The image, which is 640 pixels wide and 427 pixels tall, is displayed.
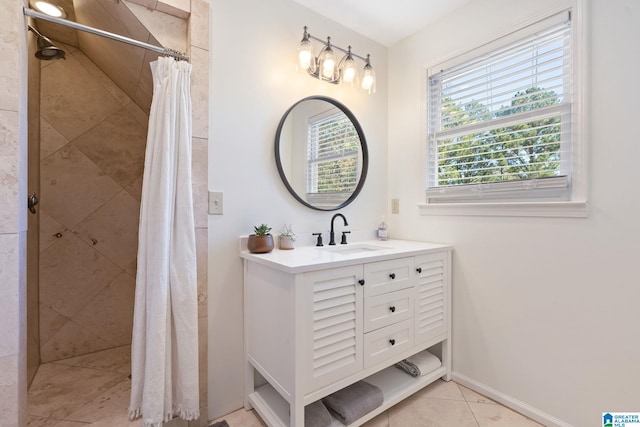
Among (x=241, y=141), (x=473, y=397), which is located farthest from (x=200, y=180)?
(x=473, y=397)

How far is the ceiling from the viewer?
74.0 inches

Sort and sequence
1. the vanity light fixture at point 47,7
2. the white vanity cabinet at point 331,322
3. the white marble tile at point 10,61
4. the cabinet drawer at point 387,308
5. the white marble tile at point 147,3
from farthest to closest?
the vanity light fixture at point 47,7
the cabinet drawer at point 387,308
the white marble tile at point 147,3
the white vanity cabinet at point 331,322
the white marble tile at point 10,61

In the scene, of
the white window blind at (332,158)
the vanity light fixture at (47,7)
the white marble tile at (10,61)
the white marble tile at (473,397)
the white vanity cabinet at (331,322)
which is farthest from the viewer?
the white window blind at (332,158)

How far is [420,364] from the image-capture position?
1850mm

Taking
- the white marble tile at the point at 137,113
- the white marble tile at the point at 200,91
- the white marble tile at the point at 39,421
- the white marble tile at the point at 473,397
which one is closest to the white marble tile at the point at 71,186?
the white marble tile at the point at 137,113

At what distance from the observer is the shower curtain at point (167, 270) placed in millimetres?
1303

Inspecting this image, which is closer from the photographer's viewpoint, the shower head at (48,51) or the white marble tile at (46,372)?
the shower head at (48,51)

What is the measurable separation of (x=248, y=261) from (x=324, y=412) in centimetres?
84

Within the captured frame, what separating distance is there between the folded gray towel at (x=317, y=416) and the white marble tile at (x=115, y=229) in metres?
1.91

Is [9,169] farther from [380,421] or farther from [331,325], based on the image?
[380,421]

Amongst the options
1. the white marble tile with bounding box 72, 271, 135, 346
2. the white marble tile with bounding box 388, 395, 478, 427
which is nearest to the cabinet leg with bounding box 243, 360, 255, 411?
the white marble tile with bounding box 388, 395, 478, 427

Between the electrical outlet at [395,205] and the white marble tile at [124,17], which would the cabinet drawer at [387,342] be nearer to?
the electrical outlet at [395,205]

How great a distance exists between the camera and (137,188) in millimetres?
2461

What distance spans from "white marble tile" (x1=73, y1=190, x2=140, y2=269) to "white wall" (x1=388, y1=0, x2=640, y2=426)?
2407mm
